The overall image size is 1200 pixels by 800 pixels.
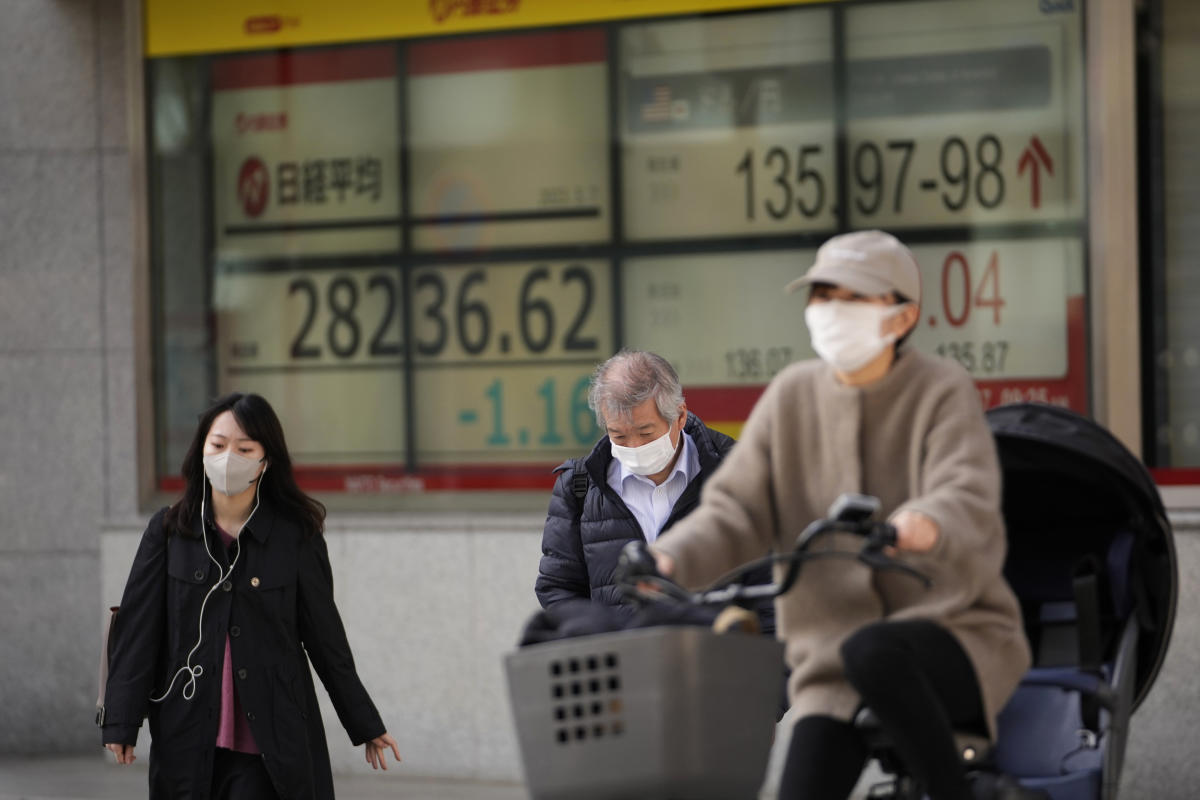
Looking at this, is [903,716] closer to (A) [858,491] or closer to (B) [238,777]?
(A) [858,491]

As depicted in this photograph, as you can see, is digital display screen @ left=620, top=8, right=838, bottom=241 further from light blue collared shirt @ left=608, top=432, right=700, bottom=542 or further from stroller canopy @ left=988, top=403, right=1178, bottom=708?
stroller canopy @ left=988, top=403, right=1178, bottom=708

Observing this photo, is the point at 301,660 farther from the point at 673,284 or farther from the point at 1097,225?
the point at 1097,225

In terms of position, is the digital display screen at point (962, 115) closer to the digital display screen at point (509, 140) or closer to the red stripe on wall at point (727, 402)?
the red stripe on wall at point (727, 402)

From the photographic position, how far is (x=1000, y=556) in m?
3.64

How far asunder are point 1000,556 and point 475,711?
5.61m

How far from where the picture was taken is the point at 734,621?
3.51 meters

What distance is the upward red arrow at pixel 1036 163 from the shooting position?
833 centimetres

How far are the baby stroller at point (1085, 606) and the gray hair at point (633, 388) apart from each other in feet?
3.61

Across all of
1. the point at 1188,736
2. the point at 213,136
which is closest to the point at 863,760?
the point at 1188,736

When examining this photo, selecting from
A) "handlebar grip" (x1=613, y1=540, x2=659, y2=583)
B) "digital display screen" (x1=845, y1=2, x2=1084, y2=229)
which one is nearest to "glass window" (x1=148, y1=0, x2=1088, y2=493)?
"digital display screen" (x1=845, y1=2, x2=1084, y2=229)

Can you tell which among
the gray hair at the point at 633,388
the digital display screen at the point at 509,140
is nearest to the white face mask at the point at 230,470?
the gray hair at the point at 633,388

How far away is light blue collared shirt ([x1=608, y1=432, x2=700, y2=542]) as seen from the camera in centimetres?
525

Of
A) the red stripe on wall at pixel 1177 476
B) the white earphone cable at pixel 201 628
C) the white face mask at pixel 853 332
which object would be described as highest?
the white face mask at pixel 853 332

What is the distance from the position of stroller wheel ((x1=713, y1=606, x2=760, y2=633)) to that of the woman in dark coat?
2.15 m
